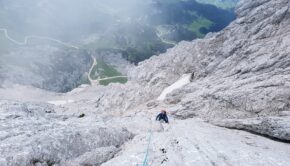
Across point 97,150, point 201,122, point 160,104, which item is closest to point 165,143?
point 97,150

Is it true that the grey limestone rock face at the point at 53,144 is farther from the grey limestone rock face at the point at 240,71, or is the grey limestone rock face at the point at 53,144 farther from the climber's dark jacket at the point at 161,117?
the grey limestone rock face at the point at 240,71

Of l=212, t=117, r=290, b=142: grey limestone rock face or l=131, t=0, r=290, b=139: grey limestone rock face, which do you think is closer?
l=212, t=117, r=290, b=142: grey limestone rock face

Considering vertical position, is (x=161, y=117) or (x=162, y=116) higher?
(x=162, y=116)

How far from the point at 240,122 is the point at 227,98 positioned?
8.34 m

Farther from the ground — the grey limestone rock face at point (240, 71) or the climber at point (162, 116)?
the grey limestone rock face at point (240, 71)

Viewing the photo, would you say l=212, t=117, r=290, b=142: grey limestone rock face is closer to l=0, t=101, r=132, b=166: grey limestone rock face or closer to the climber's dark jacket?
the climber's dark jacket

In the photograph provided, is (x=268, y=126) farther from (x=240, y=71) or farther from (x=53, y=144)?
(x=53, y=144)

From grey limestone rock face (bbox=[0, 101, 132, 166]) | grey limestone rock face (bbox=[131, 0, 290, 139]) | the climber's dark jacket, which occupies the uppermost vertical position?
grey limestone rock face (bbox=[131, 0, 290, 139])

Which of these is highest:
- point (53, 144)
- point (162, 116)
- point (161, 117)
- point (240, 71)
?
point (240, 71)

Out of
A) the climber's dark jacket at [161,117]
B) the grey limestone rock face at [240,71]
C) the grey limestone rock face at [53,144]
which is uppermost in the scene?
the grey limestone rock face at [240,71]

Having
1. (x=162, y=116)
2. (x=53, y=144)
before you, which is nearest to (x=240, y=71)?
(x=162, y=116)

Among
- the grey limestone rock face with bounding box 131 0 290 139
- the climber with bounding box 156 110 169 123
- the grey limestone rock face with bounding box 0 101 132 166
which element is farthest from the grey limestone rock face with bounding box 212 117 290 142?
the grey limestone rock face with bounding box 0 101 132 166

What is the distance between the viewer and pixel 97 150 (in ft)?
88.8

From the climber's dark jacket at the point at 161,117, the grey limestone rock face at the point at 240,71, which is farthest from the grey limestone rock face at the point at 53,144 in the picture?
the grey limestone rock face at the point at 240,71
